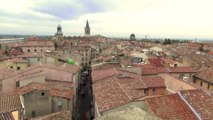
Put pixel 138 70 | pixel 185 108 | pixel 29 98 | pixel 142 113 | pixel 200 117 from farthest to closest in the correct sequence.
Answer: pixel 138 70
pixel 29 98
pixel 185 108
pixel 200 117
pixel 142 113

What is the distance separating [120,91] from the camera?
2114cm

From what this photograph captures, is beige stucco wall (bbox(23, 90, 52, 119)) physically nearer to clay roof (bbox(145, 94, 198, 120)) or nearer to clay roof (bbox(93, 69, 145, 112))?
clay roof (bbox(93, 69, 145, 112))

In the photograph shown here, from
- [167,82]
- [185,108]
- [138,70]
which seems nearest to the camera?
[185,108]

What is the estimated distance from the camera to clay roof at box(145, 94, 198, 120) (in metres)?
15.7

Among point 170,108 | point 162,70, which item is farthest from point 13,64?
point 170,108

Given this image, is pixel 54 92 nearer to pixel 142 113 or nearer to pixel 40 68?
pixel 40 68

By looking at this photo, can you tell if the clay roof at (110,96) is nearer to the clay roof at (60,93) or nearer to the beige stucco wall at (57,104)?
the clay roof at (60,93)

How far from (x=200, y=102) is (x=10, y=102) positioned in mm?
15550

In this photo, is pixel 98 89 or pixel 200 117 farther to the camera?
pixel 98 89

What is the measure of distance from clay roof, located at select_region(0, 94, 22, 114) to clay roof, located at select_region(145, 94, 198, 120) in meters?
11.2

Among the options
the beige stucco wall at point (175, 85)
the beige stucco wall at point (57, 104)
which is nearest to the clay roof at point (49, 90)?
the beige stucco wall at point (57, 104)

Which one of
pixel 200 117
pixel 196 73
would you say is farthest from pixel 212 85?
A: pixel 200 117

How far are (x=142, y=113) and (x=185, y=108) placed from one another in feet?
20.1

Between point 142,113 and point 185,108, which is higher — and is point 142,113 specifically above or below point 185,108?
above
